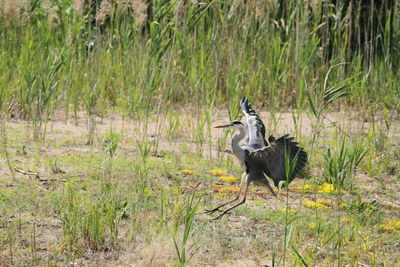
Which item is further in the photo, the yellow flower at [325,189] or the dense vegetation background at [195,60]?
the dense vegetation background at [195,60]

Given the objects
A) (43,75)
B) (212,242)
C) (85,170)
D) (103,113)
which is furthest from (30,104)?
(212,242)

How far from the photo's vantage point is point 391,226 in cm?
493

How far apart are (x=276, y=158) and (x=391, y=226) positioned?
2.89 feet

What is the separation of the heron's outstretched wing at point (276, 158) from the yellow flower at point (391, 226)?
0.69 meters

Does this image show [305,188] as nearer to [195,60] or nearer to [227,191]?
[227,191]

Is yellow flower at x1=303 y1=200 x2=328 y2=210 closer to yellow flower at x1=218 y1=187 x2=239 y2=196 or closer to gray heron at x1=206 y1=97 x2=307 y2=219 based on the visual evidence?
gray heron at x1=206 y1=97 x2=307 y2=219

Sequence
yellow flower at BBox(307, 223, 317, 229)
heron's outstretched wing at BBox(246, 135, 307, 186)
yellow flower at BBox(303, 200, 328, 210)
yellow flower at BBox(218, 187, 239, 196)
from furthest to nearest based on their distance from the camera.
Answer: yellow flower at BBox(218, 187, 239, 196), yellow flower at BBox(303, 200, 328, 210), yellow flower at BBox(307, 223, 317, 229), heron's outstretched wing at BBox(246, 135, 307, 186)

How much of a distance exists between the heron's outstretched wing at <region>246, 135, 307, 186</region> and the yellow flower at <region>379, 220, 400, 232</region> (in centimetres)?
69

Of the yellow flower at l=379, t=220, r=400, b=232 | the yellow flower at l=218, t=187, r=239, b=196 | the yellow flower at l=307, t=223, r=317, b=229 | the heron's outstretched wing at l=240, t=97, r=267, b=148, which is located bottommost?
the yellow flower at l=379, t=220, r=400, b=232

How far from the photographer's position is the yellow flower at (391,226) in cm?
487

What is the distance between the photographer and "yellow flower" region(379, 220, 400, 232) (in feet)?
16.0

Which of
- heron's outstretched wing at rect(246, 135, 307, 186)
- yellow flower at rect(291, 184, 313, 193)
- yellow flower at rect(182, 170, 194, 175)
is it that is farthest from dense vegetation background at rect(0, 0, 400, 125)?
heron's outstretched wing at rect(246, 135, 307, 186)

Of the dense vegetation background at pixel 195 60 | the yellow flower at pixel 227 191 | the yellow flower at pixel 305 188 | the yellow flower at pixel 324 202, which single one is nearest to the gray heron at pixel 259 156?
the yellow flower at pixel 227 191

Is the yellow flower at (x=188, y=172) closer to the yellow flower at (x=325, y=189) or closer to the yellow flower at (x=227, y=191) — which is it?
the yellow flower at (x=227, y=191)
